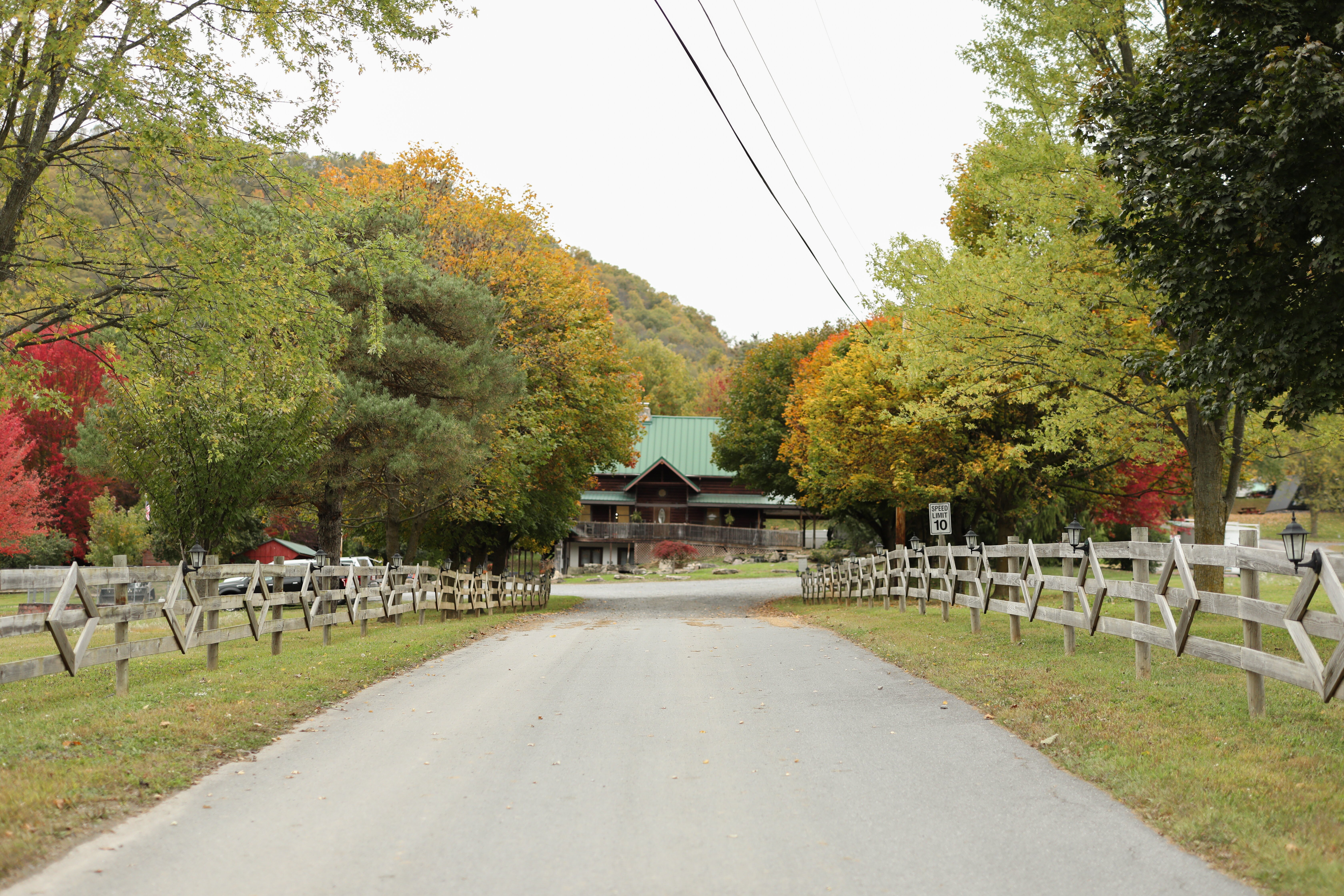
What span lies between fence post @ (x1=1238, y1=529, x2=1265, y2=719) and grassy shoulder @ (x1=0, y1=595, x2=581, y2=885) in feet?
24.0

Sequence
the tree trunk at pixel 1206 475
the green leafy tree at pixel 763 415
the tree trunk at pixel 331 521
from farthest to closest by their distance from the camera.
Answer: the green leafy tree at pixel 763 415
the tree trunk at pixel 331 521
the tree trunk at pixel 1206 475


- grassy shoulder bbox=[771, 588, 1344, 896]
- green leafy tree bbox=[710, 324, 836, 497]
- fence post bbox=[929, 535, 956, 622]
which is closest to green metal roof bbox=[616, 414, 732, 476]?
green leafy tree bbox=[710, 324, 836, 497]

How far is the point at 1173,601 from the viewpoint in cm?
912

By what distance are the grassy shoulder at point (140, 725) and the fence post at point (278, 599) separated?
156 mm

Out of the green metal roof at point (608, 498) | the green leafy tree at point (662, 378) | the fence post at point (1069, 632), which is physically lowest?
the fence post at point (1069, 632)

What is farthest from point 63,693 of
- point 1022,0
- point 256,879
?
point 1022,0

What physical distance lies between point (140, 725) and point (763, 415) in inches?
1414

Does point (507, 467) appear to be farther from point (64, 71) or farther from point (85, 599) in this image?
point (85, 599)

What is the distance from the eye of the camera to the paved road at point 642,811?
448 cm

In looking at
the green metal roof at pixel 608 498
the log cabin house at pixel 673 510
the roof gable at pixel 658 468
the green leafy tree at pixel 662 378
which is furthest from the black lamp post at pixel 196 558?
the green leafy tree at pixel 662 378

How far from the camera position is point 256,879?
4.44 metres

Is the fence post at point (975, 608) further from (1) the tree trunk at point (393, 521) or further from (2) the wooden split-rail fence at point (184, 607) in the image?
(1) the tree trunk at point (393, 521)

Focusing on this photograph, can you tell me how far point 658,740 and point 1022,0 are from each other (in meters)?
13.8

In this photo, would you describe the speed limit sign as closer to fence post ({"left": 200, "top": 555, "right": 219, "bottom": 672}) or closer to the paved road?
the paved road
